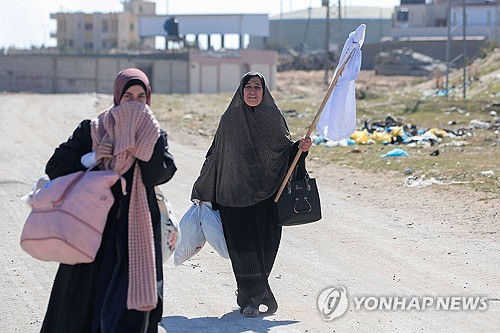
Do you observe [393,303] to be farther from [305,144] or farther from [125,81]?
[125,81]

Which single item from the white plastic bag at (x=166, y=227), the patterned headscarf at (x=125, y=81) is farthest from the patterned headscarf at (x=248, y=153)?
the patterned headscarf at (x=125, y=81)

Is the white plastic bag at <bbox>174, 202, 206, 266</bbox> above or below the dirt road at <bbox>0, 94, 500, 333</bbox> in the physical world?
above

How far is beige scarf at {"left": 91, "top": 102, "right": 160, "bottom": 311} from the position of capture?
433 centimetres

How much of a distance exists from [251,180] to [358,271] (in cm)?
154

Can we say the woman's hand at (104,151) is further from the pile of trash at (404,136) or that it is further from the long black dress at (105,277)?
the pile of trash at (404,136)

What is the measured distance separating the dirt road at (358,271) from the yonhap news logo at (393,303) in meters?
0.01

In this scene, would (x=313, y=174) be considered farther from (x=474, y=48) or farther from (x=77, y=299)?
(x=474, y=48)

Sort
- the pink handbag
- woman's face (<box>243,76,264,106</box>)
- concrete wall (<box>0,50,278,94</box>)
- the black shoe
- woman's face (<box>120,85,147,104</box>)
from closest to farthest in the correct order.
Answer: the pink handbag
woman's face (<box>120,85,147,104</box>)
the black shoe
woman's face (<box>243,76,264,106</box>)
concrete wall (<box>0,50,278,94</box>)

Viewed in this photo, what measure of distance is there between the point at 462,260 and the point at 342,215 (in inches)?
105

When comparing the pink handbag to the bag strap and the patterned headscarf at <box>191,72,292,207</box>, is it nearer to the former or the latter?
the bag strap

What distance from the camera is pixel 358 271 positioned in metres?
7.14

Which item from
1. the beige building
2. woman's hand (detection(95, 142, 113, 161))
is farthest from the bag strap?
the beige building

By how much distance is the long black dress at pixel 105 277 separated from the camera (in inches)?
172

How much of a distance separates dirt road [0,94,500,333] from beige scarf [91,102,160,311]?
1266 millimetres
